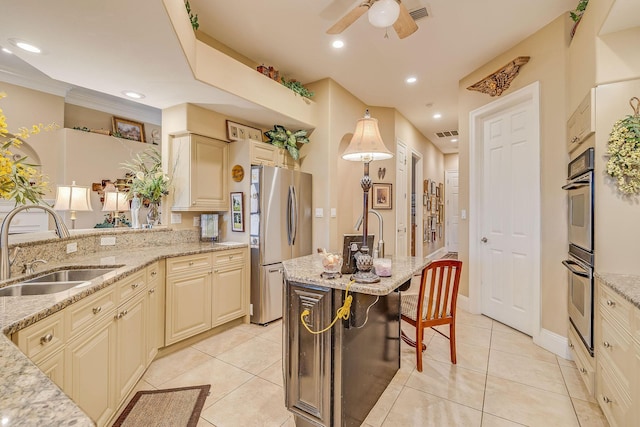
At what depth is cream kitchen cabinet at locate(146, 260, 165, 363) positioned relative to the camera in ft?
7.68

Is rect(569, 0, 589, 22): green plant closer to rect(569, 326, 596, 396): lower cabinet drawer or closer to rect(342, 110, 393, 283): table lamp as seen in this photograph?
rect(342, 110, 393, 283): table lamp

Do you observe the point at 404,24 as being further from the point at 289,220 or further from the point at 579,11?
the point at 289,220

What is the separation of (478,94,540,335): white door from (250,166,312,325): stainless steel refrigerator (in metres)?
2.36

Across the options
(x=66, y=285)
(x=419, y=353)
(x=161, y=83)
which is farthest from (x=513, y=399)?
(x=161, y=83)

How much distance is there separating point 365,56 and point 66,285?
11.3 ft

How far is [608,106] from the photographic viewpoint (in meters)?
1.91

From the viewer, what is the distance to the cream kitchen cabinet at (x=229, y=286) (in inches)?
118

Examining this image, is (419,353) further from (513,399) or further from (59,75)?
(59,75)

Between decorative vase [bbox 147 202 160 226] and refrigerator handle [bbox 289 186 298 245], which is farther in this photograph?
refrigerator handle [bbox 289 186 298 245]

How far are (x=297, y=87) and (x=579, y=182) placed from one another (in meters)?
3.00

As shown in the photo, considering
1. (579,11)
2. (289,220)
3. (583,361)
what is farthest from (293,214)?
(579,11)

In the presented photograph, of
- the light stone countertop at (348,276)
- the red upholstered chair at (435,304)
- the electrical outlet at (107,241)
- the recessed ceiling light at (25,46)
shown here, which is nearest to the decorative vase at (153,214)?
the electrical outlet at (107,241)

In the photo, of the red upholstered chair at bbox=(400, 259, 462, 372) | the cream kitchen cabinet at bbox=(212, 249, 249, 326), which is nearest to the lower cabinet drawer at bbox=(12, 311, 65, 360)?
the cream kitchen cabinet at bbox=(212, 249, 249, 326)

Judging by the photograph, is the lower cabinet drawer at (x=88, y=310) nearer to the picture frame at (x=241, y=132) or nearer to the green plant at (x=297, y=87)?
the picture frame at (x=241, y=132)
